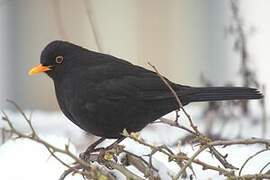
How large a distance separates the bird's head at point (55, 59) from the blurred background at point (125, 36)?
4.47 m

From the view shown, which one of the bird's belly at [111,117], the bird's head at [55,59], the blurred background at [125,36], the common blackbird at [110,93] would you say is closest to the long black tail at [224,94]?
the common blackbird at [110,93]

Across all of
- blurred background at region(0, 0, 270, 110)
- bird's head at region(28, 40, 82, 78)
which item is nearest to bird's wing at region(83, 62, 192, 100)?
bird's head at region(28, 40, 82, 78)

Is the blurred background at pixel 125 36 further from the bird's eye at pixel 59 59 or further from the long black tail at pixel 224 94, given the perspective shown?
the long black tail at pixel 224 94

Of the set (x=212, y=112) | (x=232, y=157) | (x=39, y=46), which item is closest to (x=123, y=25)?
(x=39, y=46)

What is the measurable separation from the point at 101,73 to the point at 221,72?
4.85m

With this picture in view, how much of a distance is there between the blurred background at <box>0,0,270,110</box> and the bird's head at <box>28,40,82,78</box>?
447 centimetres

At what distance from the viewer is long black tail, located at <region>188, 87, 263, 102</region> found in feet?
11.4

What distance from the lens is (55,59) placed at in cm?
408

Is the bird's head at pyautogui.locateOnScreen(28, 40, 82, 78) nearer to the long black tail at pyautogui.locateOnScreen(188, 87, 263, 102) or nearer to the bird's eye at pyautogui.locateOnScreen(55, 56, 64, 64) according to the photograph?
the bird's eye at pyautogui.locateOnScreen(55, 56, 64, 64)

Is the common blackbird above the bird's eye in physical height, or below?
below

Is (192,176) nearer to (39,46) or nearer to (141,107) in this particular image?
(141,107)

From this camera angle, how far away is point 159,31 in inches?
360

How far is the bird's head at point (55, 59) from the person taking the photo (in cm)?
404

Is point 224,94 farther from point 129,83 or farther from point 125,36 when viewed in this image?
point 125,36
